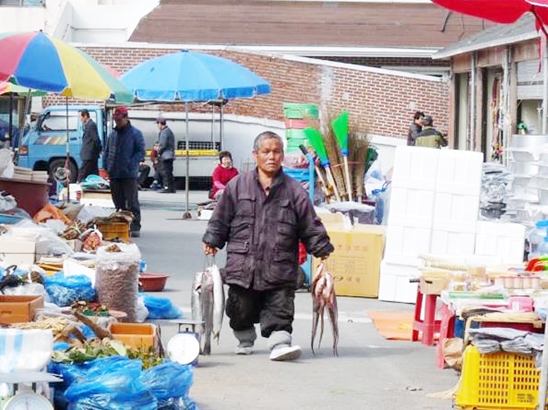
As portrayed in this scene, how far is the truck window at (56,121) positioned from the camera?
99.6ft

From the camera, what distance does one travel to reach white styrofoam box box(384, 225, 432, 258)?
14.5m

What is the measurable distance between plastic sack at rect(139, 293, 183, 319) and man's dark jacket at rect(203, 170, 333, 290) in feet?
5.82

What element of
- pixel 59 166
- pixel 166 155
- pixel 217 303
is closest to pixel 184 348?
pixel 217 303

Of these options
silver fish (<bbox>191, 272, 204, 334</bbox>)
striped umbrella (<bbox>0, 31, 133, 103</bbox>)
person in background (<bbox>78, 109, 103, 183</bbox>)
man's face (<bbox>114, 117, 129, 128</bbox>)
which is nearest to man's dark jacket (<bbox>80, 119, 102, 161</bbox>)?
person in background (<bbox>78, 109, 103, 183</bbox>)

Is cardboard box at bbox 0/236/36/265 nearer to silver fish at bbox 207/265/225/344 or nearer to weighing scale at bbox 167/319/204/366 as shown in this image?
silver fish at bbox 207/265/225/344

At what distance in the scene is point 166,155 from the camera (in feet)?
104

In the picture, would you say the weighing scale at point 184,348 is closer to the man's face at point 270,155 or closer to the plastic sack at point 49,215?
the man's face at point 270,155

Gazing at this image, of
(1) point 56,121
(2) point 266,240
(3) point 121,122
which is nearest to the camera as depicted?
(2) point 266,240

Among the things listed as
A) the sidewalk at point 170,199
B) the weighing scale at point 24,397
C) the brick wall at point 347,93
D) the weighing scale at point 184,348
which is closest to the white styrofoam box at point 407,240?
the weighing scale at point 184,348

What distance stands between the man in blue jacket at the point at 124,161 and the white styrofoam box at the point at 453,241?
6793 mm

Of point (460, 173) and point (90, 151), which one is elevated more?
point (460, 173)

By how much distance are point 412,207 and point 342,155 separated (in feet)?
8.74

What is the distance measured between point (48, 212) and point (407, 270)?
4.64 metres

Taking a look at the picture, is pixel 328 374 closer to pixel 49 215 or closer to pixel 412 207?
pixel 412 207
